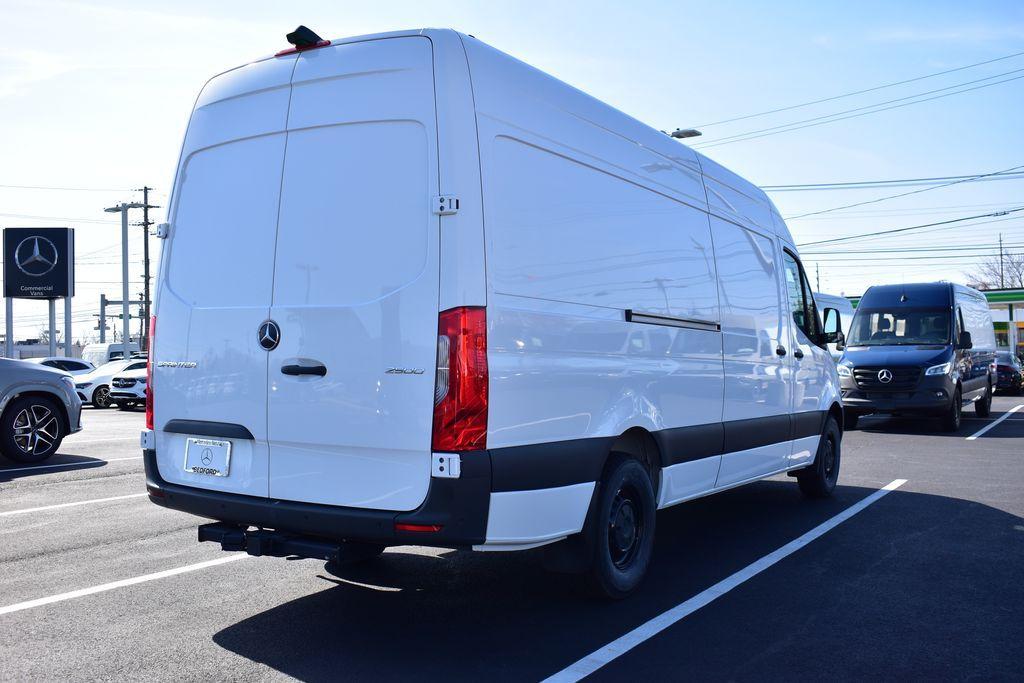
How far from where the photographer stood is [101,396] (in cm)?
2605

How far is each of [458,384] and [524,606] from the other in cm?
166

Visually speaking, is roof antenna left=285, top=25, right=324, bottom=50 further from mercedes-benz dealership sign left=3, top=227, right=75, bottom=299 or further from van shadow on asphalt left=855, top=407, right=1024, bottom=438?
mercedes-benz dealership sign left=3, top=227, right=75, bottom=299

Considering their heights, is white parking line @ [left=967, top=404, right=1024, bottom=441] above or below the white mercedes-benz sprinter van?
below

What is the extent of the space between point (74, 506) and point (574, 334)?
17.8 ft

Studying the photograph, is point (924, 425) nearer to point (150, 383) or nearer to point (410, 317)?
point (410, 317)

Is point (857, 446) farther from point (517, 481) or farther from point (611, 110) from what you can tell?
point (517, 481)

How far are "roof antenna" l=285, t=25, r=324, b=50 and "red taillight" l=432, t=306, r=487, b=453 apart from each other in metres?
1.60

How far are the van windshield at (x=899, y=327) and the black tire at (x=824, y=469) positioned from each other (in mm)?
8888

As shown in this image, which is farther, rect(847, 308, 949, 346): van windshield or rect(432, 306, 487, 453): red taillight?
rect(847, 308, 949, 346): van windshield

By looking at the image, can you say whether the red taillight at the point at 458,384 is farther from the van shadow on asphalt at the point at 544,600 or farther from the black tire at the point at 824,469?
the black tire at the point at 824,469

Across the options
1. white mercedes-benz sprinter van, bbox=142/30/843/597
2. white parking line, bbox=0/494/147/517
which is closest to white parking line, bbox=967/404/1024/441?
white mercedes-benz sprinter van, bbox=142/30/843/597

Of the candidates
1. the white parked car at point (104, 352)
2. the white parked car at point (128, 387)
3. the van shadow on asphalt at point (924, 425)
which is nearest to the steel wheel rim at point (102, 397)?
the white parked car at point (128, 387)

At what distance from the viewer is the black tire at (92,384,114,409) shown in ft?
85.0

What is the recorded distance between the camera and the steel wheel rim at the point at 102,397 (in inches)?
1021
